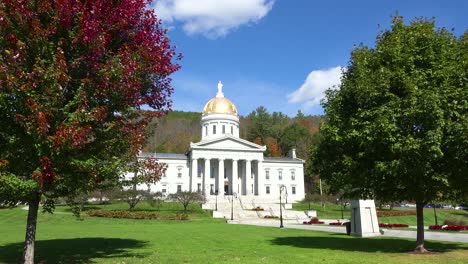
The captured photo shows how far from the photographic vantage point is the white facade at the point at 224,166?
83812 mm

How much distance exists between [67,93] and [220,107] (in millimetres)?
76051

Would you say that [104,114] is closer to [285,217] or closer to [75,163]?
[75,163]

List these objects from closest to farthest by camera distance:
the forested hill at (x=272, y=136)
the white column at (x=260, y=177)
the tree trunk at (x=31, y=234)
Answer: the tree trunk at (x=31, y=234) < the white column at (x=260, y=177) < the forested hill at (x=272, y=136)

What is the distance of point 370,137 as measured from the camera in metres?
15.5

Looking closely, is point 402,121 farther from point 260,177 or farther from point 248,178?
point 260,177

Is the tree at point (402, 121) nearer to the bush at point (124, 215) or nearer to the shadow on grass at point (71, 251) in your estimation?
the shadow on grass at point (71, 251)

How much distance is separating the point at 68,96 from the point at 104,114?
147 centimetres

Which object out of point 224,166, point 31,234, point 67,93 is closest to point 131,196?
point 224,166

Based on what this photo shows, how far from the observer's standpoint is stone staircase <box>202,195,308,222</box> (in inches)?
2256

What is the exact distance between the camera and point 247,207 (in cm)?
7044

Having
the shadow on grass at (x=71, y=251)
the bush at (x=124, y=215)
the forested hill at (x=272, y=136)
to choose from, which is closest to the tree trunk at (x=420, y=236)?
the shadow on grass at (x=71, y=251)

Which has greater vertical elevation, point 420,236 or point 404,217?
point 420,236

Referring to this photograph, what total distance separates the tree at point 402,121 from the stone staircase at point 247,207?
36.3 m

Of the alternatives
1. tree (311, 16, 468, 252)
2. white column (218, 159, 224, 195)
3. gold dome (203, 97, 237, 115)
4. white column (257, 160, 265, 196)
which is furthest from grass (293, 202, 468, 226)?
tree (311, 16, 468, 252)
